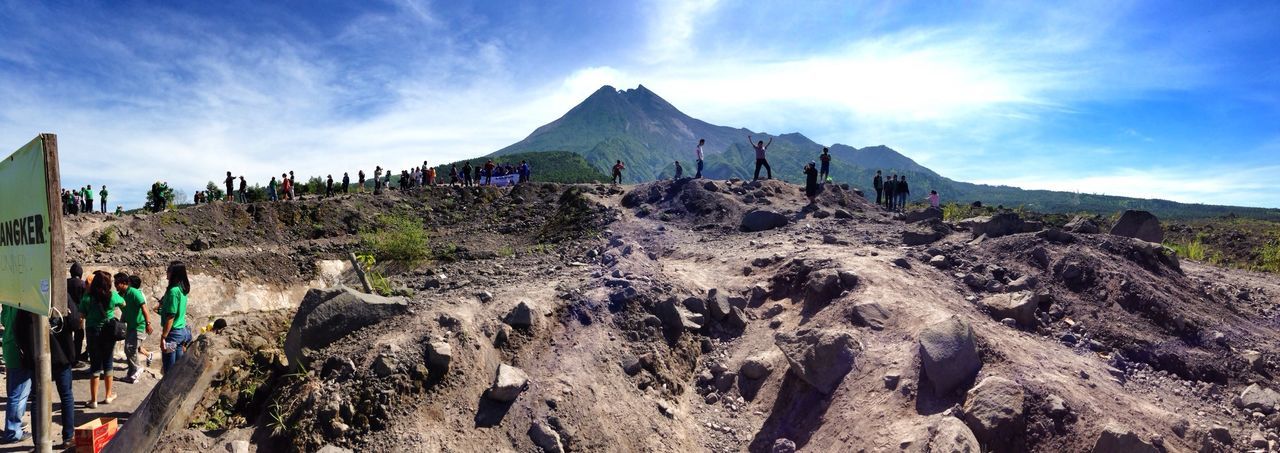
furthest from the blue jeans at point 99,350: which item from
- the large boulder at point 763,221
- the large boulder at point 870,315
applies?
the large boulder at point 763,221

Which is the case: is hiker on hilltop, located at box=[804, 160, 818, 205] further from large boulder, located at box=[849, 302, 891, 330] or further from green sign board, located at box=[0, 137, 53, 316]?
green sign board, located at box=[0, 137, 53, 316]

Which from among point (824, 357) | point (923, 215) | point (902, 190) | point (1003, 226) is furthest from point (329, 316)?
point (902, 190)

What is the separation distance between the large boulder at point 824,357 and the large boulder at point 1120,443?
1959mm

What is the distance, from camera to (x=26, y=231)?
11.4ft

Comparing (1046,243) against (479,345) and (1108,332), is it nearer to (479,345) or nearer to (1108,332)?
(1108,332)

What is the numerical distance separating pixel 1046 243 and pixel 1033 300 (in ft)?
6.38

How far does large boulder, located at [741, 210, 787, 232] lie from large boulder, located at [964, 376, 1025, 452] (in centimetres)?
787

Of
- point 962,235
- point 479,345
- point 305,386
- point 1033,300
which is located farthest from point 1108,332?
point 305,386

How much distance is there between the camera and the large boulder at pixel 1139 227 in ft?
34.2

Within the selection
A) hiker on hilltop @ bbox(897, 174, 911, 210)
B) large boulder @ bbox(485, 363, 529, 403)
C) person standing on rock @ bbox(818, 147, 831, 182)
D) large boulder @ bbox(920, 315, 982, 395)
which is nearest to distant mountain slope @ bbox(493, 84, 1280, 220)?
hiker on hilltop @ bbox(897, 174, 911, 210)

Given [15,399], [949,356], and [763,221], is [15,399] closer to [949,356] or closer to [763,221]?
[949,356]

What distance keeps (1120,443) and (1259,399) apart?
85.0 inches

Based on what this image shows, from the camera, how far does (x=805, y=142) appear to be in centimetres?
18612

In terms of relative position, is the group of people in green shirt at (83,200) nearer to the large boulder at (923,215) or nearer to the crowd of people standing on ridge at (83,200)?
the crowd of people standing on ridge at (83,200)
